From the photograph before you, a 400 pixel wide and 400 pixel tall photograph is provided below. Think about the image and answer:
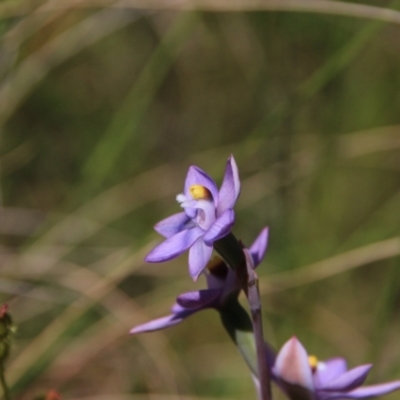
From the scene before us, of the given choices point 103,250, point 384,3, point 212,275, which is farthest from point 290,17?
point 212,275

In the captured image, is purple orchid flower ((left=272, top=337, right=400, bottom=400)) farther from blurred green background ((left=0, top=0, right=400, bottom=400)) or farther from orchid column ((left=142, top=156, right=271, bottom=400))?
blurred green background ((left=0, top=0, right=400, bottom=400))

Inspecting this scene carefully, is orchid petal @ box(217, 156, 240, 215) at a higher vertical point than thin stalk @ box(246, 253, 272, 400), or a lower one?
higher

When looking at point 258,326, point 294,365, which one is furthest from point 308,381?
point 258,326

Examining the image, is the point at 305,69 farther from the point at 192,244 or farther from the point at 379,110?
the point at 192,244

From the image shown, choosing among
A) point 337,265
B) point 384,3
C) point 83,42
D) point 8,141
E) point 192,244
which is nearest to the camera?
point 192,244

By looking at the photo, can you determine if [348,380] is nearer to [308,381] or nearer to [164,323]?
[308,381]

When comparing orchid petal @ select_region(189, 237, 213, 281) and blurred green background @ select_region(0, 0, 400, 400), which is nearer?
orchid petal @ select_region(189, 237, 213, 281)

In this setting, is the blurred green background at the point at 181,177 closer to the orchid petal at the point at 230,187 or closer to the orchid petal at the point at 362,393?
the orchid petal at the point at 362,393

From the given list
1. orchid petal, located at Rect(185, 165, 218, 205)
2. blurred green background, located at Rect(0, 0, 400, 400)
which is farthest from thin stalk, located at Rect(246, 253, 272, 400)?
blurred green background, located at Rect(0, 0, 400, 400)
